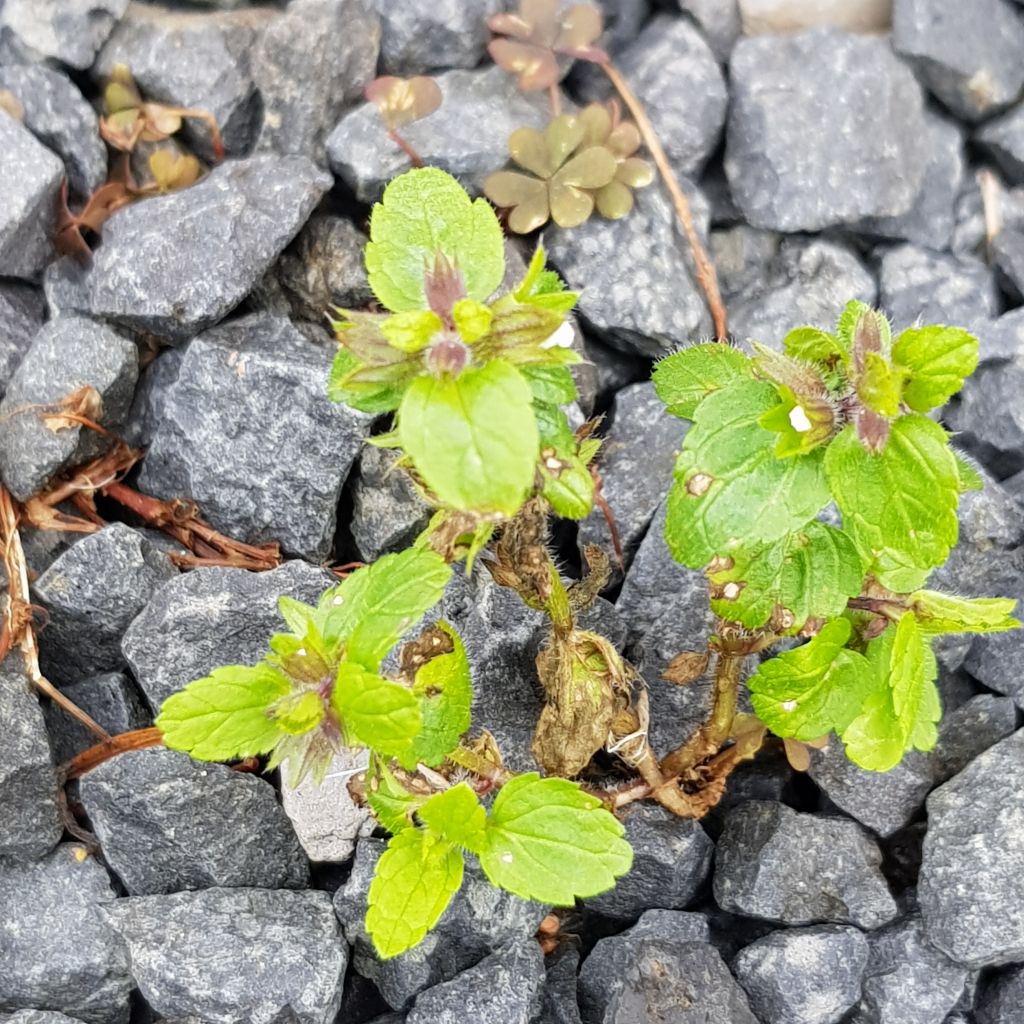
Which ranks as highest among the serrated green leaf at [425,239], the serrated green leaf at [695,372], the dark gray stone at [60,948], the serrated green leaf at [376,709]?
the serrated green leaf at [425,239]

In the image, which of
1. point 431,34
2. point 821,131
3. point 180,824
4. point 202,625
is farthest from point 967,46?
point 180,824

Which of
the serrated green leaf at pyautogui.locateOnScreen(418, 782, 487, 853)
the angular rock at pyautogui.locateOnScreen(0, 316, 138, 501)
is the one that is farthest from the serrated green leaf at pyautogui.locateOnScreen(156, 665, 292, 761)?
the angular rock at pyautogui.locateOnScreen(0, 316, 138, 501)

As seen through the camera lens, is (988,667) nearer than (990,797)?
No

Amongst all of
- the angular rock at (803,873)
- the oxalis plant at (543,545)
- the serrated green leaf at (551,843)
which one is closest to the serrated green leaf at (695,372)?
the oxalis plant at (543,545)

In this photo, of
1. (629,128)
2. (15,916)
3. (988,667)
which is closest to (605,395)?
(629,128)

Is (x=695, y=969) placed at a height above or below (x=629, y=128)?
below

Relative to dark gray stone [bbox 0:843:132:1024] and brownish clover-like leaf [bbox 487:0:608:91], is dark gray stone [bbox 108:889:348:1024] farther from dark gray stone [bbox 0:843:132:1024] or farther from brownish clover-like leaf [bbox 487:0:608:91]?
brownish clover-like leaf [bbox 487:0:608:91]

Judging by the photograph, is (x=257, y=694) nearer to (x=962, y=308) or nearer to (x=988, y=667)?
(x=988, y=667)

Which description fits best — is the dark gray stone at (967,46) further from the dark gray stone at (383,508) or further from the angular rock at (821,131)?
the dark gray stone at (383,508)
